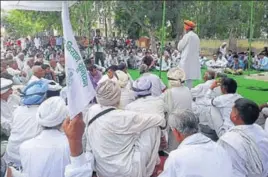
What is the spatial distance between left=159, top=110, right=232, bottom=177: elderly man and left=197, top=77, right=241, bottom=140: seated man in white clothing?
81.2 inches

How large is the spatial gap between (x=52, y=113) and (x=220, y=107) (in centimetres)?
248

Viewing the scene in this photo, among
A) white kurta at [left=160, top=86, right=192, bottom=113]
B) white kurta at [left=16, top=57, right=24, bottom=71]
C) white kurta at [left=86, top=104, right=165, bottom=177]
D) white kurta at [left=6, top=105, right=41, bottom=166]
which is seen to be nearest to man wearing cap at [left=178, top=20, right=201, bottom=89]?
white kurta at [left=160, top=86, right=192, bottom=113]

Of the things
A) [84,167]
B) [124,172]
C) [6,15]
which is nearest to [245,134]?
[124,172]

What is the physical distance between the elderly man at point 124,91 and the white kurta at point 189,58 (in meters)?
1.12

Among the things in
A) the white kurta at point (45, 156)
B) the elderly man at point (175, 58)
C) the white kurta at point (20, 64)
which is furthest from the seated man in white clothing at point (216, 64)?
the white kurta at point (45, 156)

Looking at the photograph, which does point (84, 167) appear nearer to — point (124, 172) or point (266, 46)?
point (124, 172)

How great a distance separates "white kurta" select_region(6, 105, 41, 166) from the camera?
368cm

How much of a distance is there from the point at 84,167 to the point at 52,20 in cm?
275

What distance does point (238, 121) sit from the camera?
3252mm

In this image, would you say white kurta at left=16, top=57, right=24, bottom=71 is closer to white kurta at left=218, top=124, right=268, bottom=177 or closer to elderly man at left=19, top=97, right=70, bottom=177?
elderly man at left=19, top=97, right=70, bottom=177

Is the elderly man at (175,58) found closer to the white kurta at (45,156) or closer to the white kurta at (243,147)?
the white kurta at (243,147)

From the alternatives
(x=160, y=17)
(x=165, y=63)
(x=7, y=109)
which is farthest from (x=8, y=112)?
(x=165, y=63)

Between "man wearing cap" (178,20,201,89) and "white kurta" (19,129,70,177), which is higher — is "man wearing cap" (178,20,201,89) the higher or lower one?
the higher one

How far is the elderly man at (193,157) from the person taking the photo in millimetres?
2490
